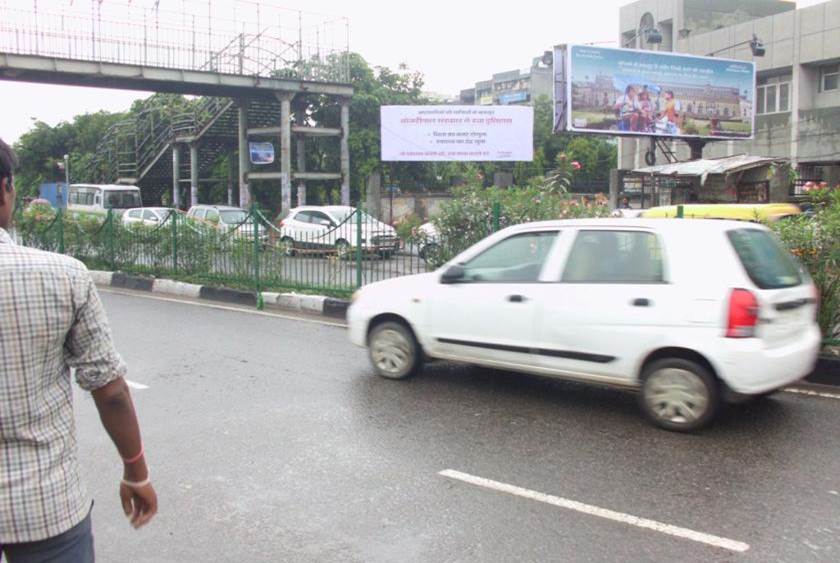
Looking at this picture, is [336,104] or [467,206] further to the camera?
[336,104]

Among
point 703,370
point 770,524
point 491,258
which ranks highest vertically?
point 491,258

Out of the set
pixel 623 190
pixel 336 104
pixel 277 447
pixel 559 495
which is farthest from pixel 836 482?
pixel 336 104

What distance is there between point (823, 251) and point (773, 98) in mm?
34880

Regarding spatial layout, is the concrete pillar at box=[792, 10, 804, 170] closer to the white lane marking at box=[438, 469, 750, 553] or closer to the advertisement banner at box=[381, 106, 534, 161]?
the advertisement banner at box=[381, 106, 534, 161]

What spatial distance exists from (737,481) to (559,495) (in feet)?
3.78

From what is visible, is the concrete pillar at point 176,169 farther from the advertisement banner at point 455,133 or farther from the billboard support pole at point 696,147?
the billboard support pole at point 696,147

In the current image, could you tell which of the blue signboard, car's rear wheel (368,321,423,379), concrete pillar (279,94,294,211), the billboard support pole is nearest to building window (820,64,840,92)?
the billboard support pole

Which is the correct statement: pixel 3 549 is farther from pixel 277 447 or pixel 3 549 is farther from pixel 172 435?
pixel 172 435

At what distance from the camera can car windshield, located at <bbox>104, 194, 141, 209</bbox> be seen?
31.9m

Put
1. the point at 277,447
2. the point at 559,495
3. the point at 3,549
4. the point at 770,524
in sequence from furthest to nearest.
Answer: the point at 277,447 → the point at 559,495 → the point at 770,524 → the point at 3,549

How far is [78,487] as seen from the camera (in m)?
2.16

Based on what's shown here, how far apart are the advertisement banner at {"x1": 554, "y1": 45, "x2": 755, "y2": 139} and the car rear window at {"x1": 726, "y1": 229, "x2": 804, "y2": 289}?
70.0ft

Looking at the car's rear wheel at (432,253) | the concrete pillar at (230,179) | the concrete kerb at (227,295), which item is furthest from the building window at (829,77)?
the concrete kerb at (227,295)

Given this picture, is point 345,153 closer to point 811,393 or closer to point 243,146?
point 243,146
